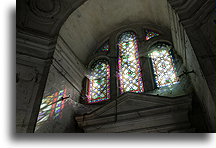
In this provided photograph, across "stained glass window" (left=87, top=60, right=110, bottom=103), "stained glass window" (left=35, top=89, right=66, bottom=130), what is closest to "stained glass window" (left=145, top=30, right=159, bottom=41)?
"stained glass window" (left=87, top=60, right=110, bottom=103)

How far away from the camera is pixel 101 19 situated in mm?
6004

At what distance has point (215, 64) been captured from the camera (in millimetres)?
2646

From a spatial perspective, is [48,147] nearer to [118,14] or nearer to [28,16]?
[28,16]

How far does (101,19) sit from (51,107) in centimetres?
317

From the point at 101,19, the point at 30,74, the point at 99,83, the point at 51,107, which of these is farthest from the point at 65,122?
the point at 101,19

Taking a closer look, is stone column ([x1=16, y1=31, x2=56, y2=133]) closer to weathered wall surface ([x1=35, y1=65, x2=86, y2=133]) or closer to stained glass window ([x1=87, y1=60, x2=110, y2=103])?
weathered wall surface ([x1=35, y1=65, x2=86, y2=133])

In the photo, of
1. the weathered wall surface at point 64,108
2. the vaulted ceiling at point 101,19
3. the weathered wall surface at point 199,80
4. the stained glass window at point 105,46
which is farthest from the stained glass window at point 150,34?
the weathered wall surface at point 64,108

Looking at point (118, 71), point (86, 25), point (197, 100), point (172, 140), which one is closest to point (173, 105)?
point (197, 100)

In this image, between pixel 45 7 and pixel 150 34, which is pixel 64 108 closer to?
pixel 45 7

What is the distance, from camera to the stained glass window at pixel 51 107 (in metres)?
3.54

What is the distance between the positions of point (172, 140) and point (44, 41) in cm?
323

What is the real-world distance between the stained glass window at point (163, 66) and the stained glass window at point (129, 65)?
41cm

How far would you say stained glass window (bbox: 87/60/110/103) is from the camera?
5227 mm

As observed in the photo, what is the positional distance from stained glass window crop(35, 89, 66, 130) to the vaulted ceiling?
1515 millimetres
